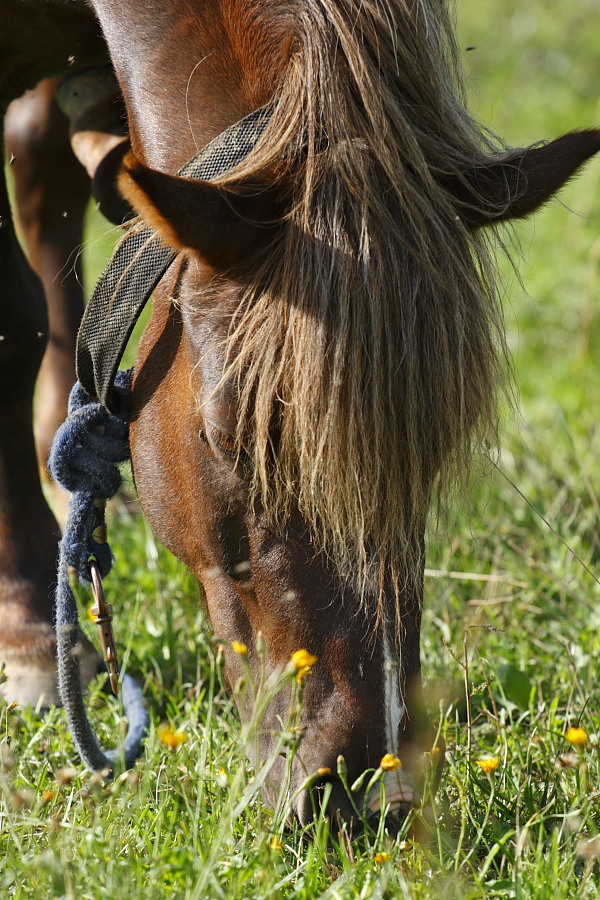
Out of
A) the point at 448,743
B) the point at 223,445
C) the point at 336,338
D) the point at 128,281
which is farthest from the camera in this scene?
the point at 448,743

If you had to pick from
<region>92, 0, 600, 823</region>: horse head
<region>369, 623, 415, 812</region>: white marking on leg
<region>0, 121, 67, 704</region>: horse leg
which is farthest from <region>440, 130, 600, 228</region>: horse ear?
<region>0, 121, 67, 704</region>: horse leg

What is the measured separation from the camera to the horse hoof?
7.84 ft

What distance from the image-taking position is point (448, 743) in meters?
2.10

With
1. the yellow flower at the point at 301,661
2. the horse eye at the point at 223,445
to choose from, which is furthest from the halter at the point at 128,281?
the yellow flower at the point at 301,661

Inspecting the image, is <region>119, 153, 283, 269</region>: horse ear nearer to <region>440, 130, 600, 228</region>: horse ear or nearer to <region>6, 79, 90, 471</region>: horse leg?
<region>440, 130, 600, 228</region>: horse ear

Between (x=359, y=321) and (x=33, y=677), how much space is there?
1.38 m

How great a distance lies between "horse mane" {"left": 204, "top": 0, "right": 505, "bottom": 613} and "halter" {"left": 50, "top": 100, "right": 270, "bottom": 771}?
310 mm

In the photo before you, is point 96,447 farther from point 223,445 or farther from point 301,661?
point 301,661

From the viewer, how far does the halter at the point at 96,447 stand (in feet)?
5.98

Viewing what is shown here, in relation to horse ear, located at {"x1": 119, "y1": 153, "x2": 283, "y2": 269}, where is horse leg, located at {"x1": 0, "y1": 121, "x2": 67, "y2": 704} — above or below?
below


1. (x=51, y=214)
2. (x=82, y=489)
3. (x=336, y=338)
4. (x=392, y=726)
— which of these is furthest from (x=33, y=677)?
(x=51, y=214)

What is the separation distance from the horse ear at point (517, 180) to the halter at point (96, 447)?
0.56 m

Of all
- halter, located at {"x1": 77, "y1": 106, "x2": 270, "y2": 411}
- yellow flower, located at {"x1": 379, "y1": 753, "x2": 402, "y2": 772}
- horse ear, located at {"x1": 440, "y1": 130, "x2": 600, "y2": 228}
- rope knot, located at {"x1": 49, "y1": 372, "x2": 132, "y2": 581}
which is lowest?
yellow flower, located at {"x1": 379, "y1": 753, "x2": 402, "y2": 772}

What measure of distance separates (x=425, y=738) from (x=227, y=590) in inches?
16.7
